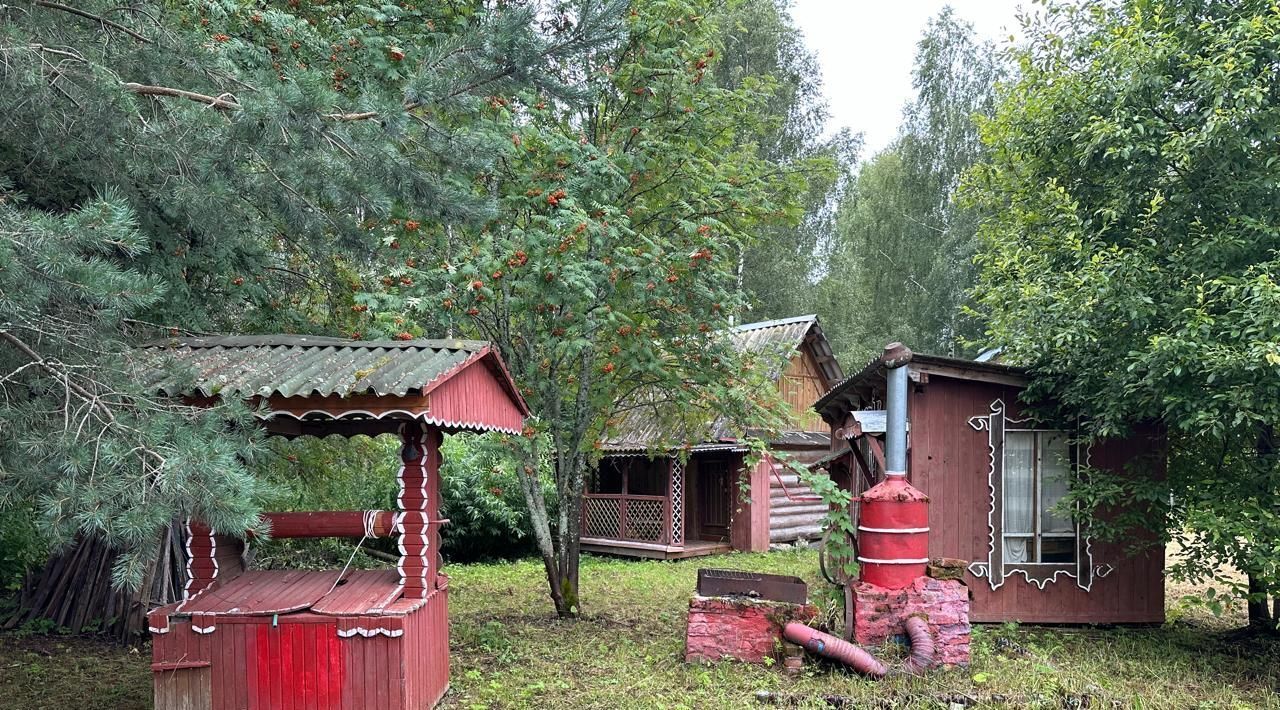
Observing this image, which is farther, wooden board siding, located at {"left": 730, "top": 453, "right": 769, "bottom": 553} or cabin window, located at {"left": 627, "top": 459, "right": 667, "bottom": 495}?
cabin window, located at {"left": 627, "top": 459, "right": 667, "bottom": 495}

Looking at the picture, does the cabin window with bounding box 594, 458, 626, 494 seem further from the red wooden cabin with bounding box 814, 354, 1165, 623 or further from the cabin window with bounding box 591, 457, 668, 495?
the red wooden cabin with bounding box 814, 354, 1165, 623

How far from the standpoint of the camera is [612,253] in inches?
334

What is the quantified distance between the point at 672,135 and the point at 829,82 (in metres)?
19.4

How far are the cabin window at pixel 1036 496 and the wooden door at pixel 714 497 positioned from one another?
359 inches

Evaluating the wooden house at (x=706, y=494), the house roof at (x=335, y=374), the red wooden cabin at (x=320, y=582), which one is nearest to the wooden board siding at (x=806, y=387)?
the wooden house at (x=706, y=494)

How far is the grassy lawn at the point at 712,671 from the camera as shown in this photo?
6.55 metres

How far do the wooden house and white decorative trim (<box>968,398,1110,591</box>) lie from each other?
23.9 feet

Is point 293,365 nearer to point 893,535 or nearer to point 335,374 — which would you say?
point 335,374

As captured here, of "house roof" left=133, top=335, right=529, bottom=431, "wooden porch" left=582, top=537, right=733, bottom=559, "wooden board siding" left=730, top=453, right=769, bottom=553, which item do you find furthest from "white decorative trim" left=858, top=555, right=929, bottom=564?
"wooden board siding" left=730, top=453, right=769, bottom=553

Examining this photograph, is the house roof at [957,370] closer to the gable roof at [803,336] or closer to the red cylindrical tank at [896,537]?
the red cylindrical tank at [896,537]

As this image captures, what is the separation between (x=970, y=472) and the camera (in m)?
9.20

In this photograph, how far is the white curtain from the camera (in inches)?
359

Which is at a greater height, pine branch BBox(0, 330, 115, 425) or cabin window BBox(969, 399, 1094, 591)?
pine branch BBox(0, 330, 115, 425)

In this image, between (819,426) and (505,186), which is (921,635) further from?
(819,426)
